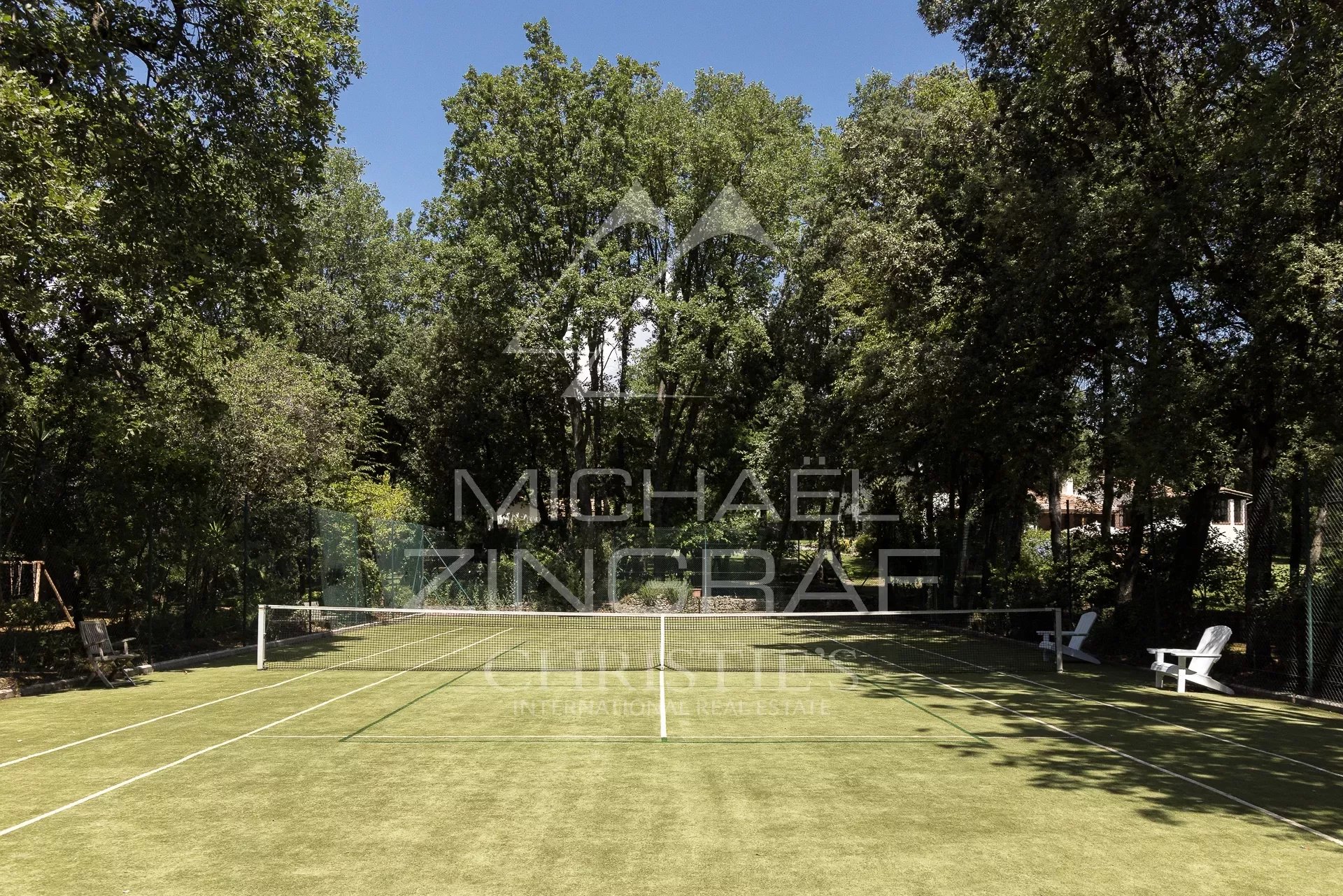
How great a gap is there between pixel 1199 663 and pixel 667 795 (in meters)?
9.02

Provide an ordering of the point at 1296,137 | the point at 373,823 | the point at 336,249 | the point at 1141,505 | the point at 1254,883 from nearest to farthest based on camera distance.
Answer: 1. the point at 1254,883
2. the point at 373,823
3. the point at 1296,137
4. the point at 1141,505
5. the point at 336,249

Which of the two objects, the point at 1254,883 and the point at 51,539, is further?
the point at 51,539

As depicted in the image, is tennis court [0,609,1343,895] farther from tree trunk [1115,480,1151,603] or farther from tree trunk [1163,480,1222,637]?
tree trunk [1115,480,1151,603]

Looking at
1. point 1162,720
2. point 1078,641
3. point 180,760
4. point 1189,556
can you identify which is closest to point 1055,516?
point 1189,556

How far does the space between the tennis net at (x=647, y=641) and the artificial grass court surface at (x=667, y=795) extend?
306cm

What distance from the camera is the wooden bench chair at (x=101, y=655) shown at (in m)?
11.6

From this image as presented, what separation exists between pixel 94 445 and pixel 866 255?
1551 centimetres

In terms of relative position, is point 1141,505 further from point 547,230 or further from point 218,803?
point 547,230

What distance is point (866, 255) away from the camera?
A: 66.4 ft

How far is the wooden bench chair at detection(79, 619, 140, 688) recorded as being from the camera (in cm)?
1161

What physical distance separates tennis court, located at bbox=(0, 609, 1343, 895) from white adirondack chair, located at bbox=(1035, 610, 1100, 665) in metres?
1.97

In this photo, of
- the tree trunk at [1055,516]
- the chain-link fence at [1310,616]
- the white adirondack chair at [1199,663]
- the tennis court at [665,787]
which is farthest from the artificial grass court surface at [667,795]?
the tree trunk at [1055,516]

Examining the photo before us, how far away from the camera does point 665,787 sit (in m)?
6.79

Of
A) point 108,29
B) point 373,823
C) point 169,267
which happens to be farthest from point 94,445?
point 373,823
